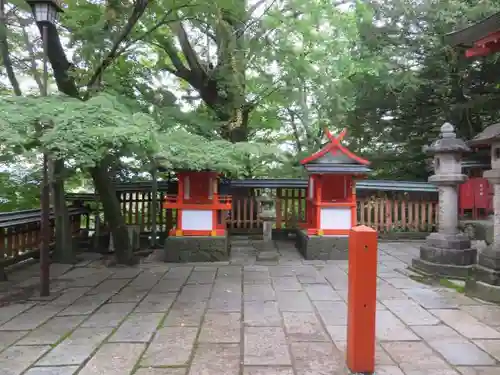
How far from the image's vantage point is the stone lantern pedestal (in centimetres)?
880

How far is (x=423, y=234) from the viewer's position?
11.9 m

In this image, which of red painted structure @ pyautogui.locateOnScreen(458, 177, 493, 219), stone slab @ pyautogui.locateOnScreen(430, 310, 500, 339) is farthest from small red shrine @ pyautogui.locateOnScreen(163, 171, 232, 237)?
red painted structure @ pyautogui.locateOnScreen(458, 177, 493, 219)

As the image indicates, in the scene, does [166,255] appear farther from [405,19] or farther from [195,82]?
[405,19]

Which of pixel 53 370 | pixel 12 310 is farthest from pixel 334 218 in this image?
pixel 53 370

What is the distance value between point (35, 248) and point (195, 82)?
594cm

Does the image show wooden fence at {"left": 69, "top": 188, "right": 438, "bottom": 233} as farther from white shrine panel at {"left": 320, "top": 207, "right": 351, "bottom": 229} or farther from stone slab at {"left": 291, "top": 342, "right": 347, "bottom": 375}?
stone slab at {"left": 291, "top": 342, "right": 347, "bottom": 375}

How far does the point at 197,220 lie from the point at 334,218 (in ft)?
10.3

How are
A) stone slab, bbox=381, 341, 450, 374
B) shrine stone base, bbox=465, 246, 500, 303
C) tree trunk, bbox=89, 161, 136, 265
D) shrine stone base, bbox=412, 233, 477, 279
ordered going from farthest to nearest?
tree trunk, bbox=89, 161, 136, 265 → shrine stone base, bbox=412, 233, 477, 279 → shrine stone base, bbox=465, 246, 500, 303 → stone slab, bbox=381, 341, 450, 374

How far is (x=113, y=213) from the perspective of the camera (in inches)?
312

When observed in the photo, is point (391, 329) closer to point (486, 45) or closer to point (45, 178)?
point (486, 45)

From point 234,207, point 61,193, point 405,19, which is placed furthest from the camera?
point 405,19

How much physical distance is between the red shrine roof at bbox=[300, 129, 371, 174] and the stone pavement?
2.60m

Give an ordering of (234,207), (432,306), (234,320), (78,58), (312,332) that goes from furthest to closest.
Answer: (234,207) → (78,58) → (432,306) → (234,320) → (312,332)

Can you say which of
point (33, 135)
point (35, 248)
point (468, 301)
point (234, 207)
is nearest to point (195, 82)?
point (234, 207)
